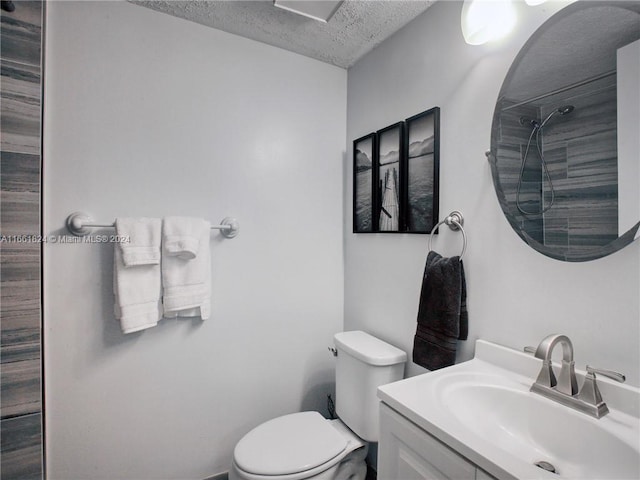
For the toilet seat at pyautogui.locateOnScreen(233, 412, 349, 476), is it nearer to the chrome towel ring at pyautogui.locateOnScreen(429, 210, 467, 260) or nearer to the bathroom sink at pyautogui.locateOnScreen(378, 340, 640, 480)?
the bathroom sink at pyautogui.locateOnScreen(378, 340, 640, 480)

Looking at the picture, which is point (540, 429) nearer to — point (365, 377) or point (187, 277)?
point (365, 377)

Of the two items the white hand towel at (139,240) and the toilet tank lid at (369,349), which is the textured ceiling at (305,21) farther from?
the toilet tank lid at (369,349)

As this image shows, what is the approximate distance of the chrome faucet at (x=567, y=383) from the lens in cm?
78

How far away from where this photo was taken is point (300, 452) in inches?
50.4

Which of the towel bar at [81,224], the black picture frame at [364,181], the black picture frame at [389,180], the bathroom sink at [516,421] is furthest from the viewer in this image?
the black picture frame at [364,181]

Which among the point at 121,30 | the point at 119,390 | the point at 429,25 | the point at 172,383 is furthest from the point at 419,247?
the point at 121,30

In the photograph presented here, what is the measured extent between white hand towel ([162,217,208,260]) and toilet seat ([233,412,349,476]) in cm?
84

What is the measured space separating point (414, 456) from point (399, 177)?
112 centimetres

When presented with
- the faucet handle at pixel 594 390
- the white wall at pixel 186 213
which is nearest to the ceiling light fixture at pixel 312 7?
the white wall at pixel 186 213

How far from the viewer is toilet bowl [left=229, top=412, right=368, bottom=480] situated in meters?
1.19

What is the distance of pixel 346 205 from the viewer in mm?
1933

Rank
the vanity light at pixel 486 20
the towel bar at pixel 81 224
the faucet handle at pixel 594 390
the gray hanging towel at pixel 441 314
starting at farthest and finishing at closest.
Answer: the towel bar at pixel 81 224 < the gray hanging towel at pixel 441 314 < the vanity light at pixel 486 20 < the faucet handle at pixel 594 390

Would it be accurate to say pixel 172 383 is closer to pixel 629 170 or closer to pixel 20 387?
pixel 20 387

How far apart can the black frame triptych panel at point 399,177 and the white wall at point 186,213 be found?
212 millimetres
